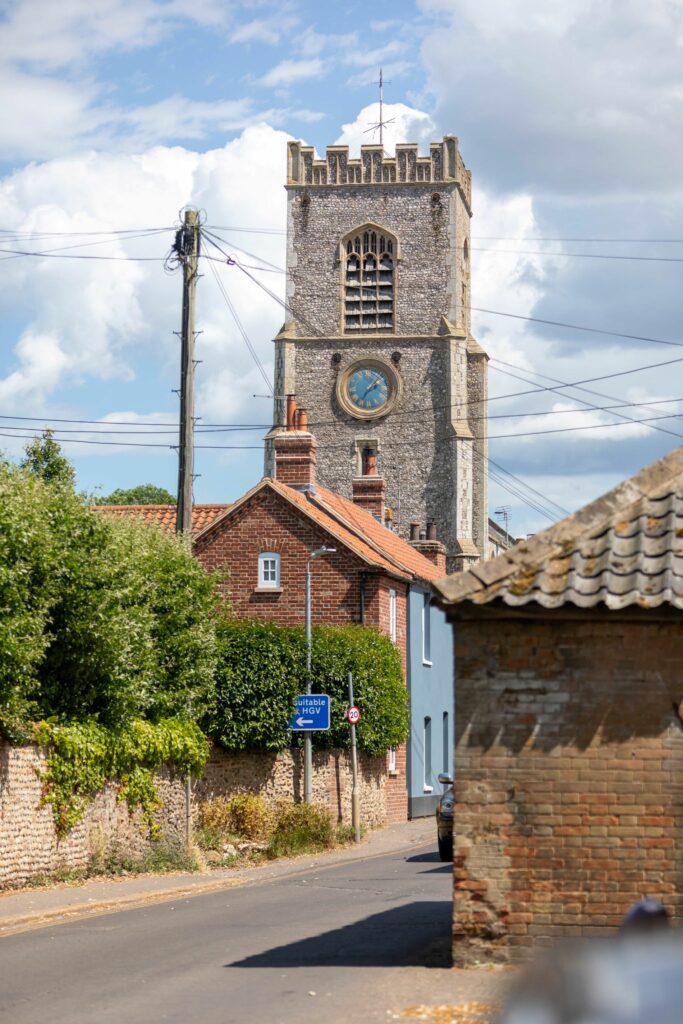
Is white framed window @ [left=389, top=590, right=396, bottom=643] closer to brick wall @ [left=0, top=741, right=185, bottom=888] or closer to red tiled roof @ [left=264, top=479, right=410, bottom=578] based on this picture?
red tiled roof @ [left=264, top=479, right=410, bottom=578]

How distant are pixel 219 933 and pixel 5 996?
452 cm

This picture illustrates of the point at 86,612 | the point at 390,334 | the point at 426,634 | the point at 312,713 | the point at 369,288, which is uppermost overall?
the point at 369,288

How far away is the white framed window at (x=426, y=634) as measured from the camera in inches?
1796

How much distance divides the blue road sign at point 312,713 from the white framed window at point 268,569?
8.05 m

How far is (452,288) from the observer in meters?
80.4

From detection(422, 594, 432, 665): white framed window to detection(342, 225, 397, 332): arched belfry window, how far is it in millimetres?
36907

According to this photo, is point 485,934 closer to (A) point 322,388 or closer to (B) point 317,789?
(B) point 317,789

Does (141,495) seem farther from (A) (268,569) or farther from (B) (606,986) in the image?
(B) (606,986)

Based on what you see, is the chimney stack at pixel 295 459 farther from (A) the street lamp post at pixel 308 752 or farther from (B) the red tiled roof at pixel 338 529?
(A) the street lamp post at pixel 308 752

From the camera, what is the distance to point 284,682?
3428cm

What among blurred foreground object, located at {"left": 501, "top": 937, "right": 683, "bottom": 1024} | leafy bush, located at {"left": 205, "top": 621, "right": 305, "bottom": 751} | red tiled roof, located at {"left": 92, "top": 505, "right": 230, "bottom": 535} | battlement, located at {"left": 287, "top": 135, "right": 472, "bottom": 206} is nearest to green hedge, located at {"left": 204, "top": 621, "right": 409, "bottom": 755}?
leafy bush, located at {"left": 205, "top": 621, "right": 305, "bottom": 751}

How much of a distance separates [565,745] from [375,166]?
73845 millimetres

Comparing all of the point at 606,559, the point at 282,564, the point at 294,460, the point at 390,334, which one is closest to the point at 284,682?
the point at 282,564

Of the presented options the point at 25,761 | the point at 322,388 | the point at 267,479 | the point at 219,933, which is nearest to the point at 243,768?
the point at 267,479
